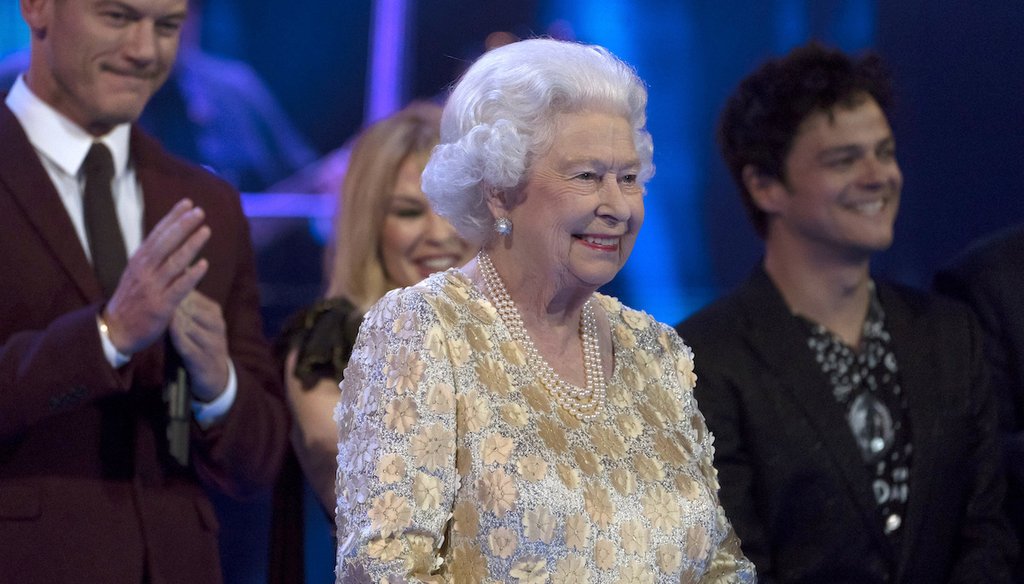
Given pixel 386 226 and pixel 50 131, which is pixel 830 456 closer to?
pixel 386 226

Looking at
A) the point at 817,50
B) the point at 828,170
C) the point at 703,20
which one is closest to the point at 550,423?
the point at 828,170

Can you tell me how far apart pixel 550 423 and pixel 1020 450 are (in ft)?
5.85

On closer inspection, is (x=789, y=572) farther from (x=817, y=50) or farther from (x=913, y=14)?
(x=913, y=14)

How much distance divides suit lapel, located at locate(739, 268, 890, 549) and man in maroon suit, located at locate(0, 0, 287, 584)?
1175 millimetres

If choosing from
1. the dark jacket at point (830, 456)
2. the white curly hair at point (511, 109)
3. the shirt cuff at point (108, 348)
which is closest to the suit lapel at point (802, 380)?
the dark jacket at point (830, 456)

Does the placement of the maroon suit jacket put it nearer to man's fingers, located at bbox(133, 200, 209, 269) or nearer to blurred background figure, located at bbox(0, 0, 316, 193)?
man's fingers, located at bbox(133, 200, 209, 269)

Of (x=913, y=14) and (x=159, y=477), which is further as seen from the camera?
(x=913, y=14)

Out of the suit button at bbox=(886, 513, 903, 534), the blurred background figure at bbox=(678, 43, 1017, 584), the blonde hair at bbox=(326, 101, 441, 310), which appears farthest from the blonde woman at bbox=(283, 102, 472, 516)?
the suit button at bbox=(886, 513, 903, 534)

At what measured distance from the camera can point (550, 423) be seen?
2.15 meters

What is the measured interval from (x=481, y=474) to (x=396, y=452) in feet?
0.46

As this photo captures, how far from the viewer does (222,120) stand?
403 cm

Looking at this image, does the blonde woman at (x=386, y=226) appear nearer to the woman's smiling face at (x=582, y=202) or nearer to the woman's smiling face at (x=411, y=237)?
the woman's smiling face at (x=411, y=237)

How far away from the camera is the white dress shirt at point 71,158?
281 centimetres

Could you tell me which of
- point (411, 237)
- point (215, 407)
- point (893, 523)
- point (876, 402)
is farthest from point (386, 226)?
point (893, 523)
